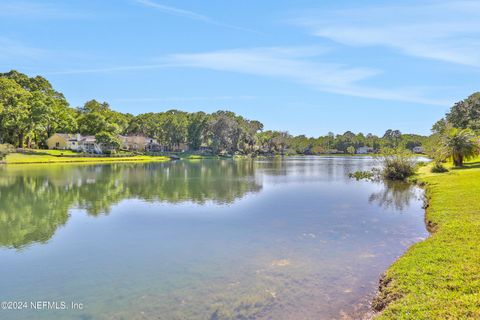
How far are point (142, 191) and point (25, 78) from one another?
97.5 meters

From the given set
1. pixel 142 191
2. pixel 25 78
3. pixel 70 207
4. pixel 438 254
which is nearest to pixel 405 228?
pixel 438 254

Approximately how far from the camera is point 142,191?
120 feet

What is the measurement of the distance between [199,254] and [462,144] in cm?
4097

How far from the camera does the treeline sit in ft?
306

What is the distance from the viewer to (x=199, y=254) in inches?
614

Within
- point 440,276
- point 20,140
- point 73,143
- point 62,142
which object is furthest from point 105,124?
point 440,276

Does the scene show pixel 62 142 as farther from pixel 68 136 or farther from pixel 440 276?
pixel 440 276

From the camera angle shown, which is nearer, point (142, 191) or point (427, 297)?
point (427, 297)

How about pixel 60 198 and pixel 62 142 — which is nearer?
pixel 60 198

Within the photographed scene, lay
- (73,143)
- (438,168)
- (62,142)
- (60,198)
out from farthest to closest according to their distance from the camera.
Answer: (73,143) → (62,142) → (438,168) → (60,198)

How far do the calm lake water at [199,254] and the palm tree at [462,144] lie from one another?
67.6 feet

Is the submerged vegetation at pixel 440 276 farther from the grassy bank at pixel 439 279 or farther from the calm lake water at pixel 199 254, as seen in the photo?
the calm lake water at pixel 199 254

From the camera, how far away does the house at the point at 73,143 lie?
113m

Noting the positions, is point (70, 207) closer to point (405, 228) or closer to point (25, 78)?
point (405, 228)
